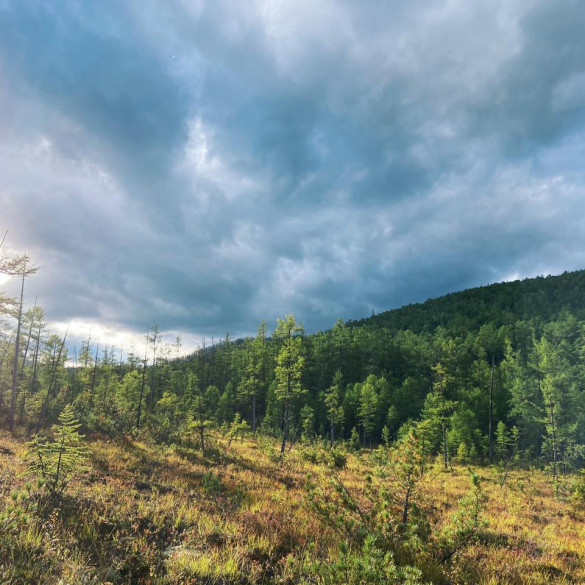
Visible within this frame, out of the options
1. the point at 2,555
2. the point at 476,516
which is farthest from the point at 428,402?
the point at 2,555

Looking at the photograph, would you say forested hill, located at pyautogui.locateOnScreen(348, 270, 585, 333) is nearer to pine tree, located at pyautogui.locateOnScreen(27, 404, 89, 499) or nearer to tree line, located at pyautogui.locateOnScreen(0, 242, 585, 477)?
tree line, located at pyautogui.locateOnScreen(0, 242, 585, 477)

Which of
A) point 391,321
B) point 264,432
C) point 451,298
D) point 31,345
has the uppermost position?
point 451,298

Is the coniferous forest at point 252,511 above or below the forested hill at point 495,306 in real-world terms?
below

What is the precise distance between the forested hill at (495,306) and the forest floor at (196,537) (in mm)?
87450

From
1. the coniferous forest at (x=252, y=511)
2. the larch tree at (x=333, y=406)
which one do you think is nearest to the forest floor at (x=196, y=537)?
the coniferous forest at (x=252, y=511)

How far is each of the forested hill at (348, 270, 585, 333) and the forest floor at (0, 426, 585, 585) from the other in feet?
287

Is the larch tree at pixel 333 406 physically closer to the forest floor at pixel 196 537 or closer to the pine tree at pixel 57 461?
the forest floor at pixel 196 537

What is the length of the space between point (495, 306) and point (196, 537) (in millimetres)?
122331

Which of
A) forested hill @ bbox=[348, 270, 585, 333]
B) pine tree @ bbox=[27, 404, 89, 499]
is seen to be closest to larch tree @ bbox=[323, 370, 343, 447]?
pine tree @ bbox=[27, 404, 89, 499]

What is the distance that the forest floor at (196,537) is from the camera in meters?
4.93

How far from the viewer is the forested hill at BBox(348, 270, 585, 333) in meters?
90.1

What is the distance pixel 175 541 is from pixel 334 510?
3409 mm

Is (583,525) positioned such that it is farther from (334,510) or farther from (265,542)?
(265,542)

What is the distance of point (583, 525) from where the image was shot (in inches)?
493
